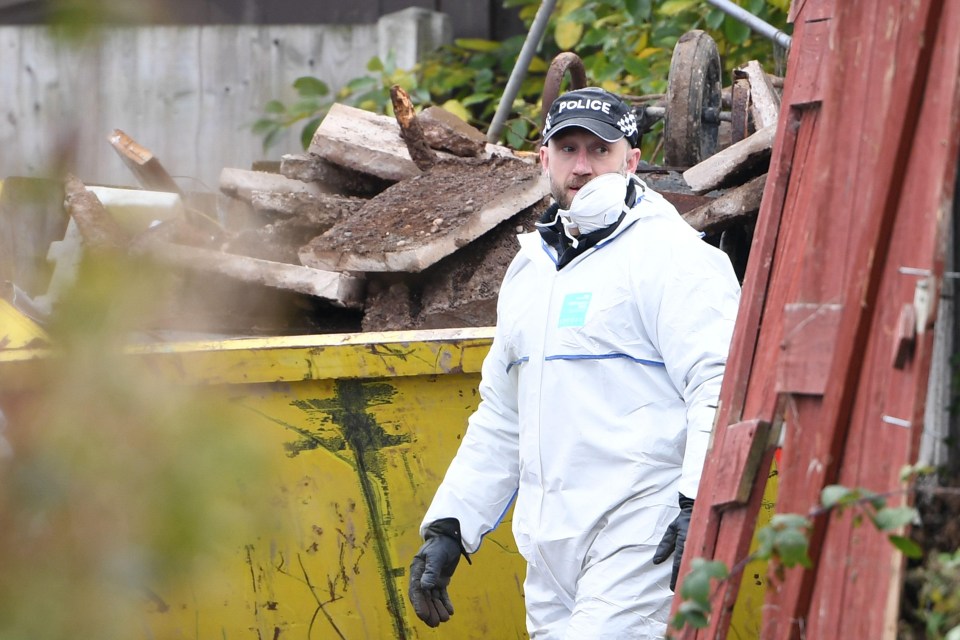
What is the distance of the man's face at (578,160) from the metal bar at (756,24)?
8.21 feet

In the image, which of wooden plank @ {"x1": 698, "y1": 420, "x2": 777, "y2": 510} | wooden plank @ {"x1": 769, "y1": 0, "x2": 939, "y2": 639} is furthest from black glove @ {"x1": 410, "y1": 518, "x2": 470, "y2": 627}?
wooden plank @ {"x1": 769, "y1": 0, "x2": 939, "y2": 639}

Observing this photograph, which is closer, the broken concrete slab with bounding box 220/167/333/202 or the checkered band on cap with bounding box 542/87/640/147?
the checkered band on cap with bounding box 542/87/640/147

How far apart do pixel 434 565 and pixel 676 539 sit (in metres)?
0.68

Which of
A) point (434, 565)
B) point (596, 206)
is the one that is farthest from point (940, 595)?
point (434, 565)

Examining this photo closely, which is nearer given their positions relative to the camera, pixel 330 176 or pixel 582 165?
pixel 582 165

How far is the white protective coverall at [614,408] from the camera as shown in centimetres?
267

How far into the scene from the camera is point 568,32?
7.11 m

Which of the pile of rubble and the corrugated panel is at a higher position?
the pile of rubble

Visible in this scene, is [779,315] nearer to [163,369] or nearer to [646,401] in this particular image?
[646,401]

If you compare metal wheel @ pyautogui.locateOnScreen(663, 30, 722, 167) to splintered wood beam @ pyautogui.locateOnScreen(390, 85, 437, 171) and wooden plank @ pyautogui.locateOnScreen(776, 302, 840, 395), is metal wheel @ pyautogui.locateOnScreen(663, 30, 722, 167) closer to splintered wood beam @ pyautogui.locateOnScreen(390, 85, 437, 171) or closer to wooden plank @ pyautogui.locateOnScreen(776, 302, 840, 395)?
splintered wood beam @ pyautogui.locateOnScreen(390, 85, 437, 171)

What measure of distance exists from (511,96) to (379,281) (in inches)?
76.6

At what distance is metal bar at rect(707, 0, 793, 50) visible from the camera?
5340 mm

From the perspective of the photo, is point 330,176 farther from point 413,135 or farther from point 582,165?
point 582,165

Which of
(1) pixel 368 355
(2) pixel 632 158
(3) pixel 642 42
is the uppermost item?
(3) pixel 642 42
